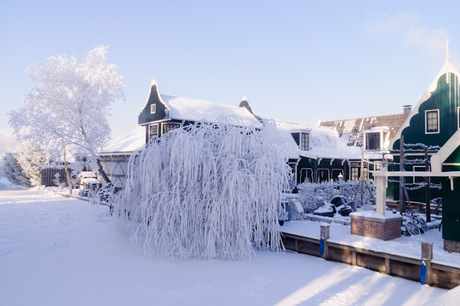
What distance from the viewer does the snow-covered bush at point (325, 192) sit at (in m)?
17.4

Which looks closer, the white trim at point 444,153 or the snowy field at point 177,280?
the snowy field at point 177,280

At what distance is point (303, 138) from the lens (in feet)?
88.5

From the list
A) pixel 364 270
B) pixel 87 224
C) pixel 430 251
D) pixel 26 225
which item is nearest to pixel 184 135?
pixel 364 270

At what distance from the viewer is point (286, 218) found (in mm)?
14523

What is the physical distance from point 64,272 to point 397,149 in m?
18.2

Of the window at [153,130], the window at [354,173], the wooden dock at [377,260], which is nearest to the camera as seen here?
the wooden dock at [377,260]

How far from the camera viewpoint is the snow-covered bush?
17406 millimetres

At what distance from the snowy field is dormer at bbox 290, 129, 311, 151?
1573 cm

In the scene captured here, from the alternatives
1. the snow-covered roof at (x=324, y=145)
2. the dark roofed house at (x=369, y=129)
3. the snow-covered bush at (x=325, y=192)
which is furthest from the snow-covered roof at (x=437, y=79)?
the snow-covered roof at (x=324, y=145)

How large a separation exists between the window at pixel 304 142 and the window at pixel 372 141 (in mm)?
4427

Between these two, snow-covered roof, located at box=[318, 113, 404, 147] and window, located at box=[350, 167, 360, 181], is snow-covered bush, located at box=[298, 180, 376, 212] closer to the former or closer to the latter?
window, located at box=[350, 167, 360, 181]

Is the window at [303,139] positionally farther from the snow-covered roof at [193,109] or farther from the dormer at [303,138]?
the snow-covered roof at [193,109]

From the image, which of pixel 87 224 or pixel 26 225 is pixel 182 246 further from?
pixel 26 225

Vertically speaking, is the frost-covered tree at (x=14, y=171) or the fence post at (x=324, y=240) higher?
the frost-covered tree at (x=14, y=171)
